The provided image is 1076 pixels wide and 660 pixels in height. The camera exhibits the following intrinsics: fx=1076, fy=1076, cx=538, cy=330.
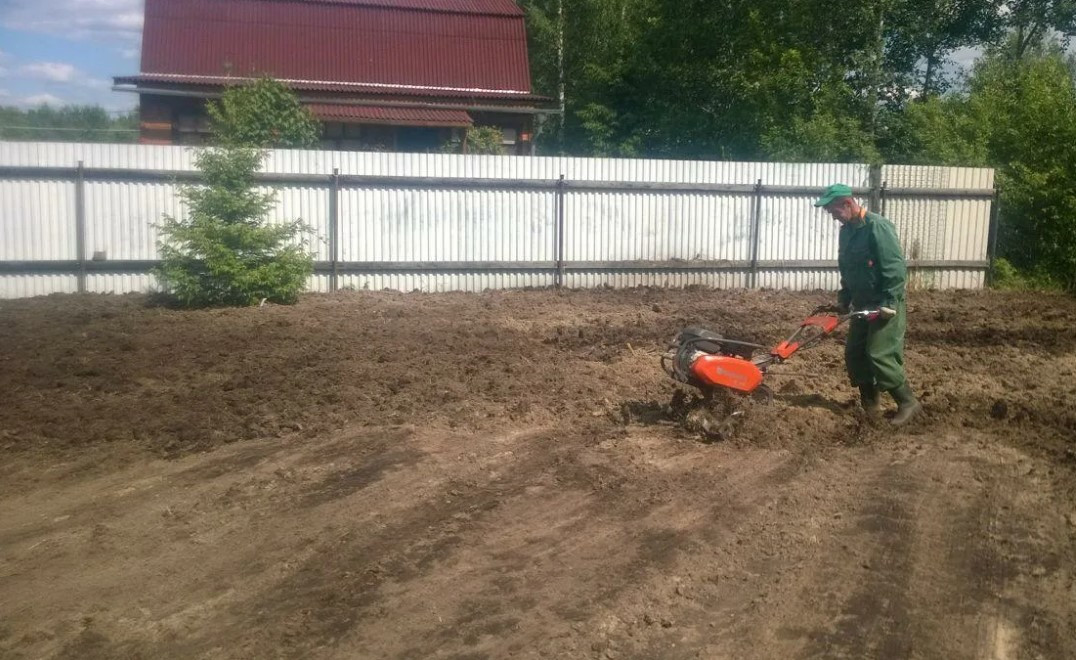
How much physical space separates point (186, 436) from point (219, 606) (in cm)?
305

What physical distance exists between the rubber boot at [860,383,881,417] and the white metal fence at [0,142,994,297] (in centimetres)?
815

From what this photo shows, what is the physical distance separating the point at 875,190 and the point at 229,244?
33.3ft

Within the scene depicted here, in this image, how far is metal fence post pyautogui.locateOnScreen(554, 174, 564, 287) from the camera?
53.0 feet

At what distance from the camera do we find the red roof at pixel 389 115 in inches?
966

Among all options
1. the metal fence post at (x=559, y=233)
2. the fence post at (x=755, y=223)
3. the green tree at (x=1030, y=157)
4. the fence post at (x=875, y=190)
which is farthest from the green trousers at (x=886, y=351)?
the green tree at (x=1030, y=157)

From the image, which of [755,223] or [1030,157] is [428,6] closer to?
[755,223]

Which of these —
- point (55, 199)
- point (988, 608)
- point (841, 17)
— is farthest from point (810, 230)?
point (988, 608)

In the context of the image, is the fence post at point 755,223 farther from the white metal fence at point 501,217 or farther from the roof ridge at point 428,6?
the roof ridge at point 428,6

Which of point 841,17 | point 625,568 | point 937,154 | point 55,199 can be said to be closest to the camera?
point 625,568

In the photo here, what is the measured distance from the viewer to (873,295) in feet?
27.2

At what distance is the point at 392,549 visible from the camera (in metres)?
5.80

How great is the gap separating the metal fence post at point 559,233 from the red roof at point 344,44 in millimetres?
11325

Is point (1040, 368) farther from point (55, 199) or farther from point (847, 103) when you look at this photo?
→ point (847, 103)

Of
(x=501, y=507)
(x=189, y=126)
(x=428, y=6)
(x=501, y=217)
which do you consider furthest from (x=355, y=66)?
(x=501, y=507)
